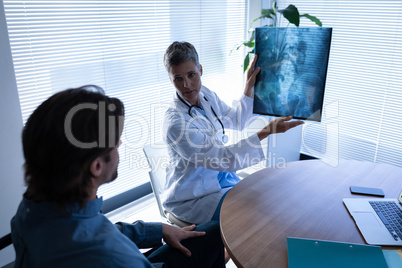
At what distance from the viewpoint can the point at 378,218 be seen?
1171mm

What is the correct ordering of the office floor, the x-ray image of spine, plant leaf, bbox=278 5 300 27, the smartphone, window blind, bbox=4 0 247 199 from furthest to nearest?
the office floor < plant leaf, bbox=278 5 300 27 < window blind, bbox=4 0 247 199 < the x-ray image of spine < the smartphone

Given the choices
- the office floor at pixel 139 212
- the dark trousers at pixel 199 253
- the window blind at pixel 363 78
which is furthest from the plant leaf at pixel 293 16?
the office floor at pixel 139 212

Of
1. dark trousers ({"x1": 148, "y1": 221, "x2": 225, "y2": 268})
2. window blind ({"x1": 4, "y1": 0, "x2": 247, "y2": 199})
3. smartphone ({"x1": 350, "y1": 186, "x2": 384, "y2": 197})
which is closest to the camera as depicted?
dark trousers ({"x1": 148, "y1": 221, "x2": 225, "y2": 268})

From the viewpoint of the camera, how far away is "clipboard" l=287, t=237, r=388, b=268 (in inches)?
37.5

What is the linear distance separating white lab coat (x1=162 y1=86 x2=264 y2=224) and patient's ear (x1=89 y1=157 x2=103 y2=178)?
73cm

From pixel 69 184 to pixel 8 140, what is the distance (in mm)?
1263

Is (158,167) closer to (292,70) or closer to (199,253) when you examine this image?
(199,253)

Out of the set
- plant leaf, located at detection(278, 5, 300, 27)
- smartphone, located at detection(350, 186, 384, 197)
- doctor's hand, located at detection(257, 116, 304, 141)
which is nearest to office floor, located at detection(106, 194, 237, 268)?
doctor's hand, located at detection(257, 116, 304, 141)

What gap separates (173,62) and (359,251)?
3.78 feet

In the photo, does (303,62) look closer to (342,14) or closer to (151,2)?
(151,2)

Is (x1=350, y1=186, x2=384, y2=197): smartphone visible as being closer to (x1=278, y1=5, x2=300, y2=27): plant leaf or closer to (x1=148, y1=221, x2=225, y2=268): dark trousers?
(x1=148, y1=221, x2=225, y2=268): dark trousers

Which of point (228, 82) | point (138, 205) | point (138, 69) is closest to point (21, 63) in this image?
point (138, 69)

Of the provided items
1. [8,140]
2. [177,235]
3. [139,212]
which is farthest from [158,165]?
[139,212]

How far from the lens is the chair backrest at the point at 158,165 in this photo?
5.70 ft
